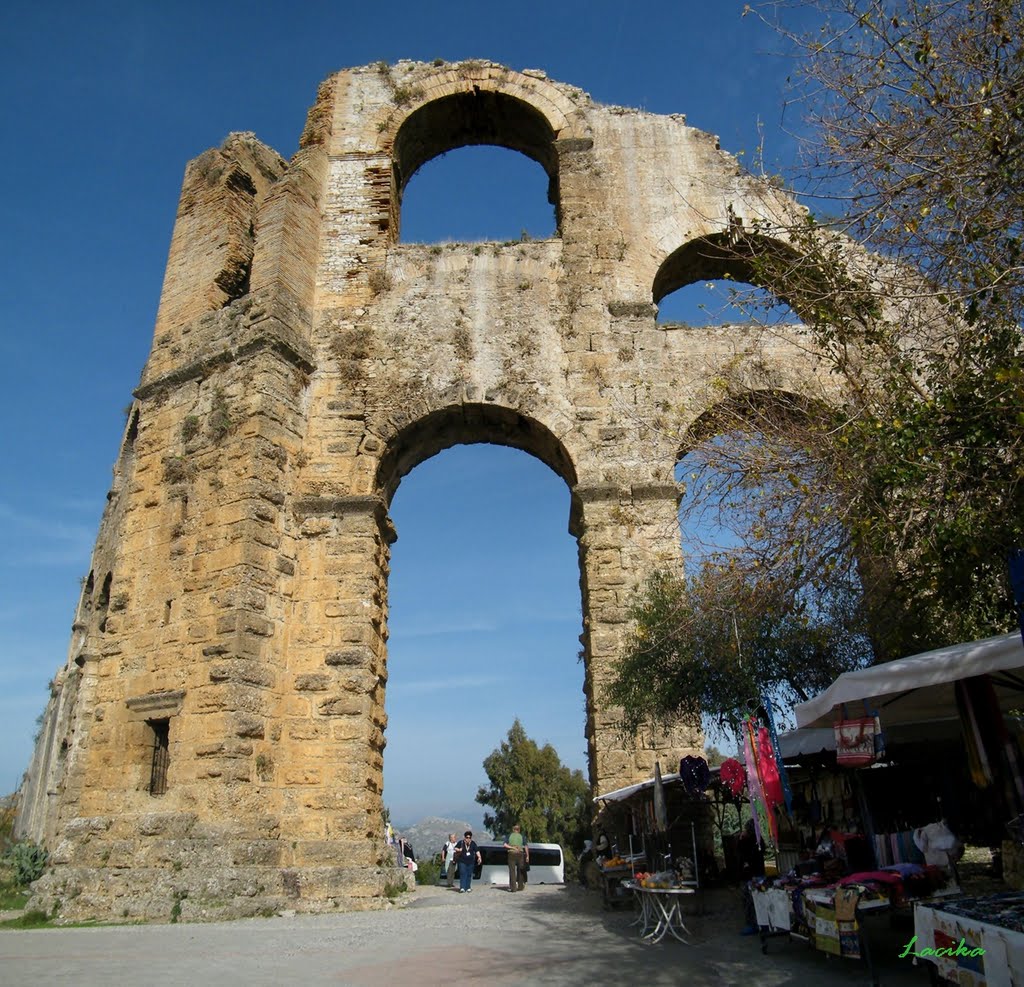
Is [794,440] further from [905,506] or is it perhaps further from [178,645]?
[178,645]

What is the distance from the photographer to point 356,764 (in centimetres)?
917

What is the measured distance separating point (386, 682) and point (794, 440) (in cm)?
601

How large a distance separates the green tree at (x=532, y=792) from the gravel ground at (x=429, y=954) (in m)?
26.3

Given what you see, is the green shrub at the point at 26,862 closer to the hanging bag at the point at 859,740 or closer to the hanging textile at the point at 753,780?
the hanging textile at the point at 753,780

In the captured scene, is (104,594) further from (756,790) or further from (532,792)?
(532,792)

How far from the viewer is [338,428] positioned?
35.2ft

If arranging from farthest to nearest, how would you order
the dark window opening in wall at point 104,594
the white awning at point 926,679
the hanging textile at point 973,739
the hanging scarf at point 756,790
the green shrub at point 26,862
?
the dark window opening in wall at point 104,594 < the green shrub at point 26,862 < the hanging scarf at point 756,790 < the hanging textile at point 973,739 < the white awning at point 926,679

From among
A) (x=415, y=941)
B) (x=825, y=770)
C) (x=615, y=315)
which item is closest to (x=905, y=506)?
(x=825, y=770)

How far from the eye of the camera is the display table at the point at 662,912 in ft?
20.4

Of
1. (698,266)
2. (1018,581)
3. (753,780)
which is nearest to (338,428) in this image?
(698,266)

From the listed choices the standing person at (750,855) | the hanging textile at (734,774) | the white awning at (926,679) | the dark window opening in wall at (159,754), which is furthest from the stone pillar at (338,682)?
the white awning at (926,679)

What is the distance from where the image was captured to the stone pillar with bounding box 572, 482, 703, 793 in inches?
352

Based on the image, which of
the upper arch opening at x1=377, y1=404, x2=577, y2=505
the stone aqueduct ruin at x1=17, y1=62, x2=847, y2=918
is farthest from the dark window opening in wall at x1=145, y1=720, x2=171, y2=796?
the upper arch opening at x1=377, y1=404, x2=577, y2=505

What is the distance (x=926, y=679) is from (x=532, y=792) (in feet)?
102
